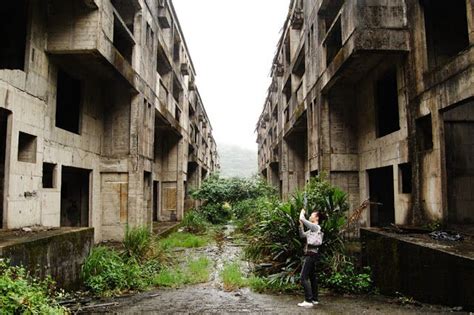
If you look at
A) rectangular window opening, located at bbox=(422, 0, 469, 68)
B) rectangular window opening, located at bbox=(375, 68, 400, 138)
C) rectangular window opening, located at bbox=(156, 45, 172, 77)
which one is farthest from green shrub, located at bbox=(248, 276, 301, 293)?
rectangular window opening, located at bbox=(156, 45, 172, 77)

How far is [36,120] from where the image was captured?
8.38 metres

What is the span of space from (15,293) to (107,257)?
13.2 feet

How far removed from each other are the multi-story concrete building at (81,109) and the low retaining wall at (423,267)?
7639 millimetres

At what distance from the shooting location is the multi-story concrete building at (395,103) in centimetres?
838

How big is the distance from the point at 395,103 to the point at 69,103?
35.4 ft

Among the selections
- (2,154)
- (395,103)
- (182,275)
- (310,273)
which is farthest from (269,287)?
(395,103)

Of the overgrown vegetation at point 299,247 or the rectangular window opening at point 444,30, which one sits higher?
the rectangular window opening at point 444,30

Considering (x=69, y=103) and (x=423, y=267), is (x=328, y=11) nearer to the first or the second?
(x=69, y=103)

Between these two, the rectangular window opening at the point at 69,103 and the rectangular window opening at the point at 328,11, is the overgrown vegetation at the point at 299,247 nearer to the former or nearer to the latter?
the rectangular window opening at the point at 69,103

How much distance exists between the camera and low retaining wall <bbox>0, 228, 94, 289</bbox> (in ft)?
18.1

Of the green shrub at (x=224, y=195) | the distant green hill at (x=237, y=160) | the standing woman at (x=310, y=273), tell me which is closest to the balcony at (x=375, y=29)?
the standing woman at (x=310, y=273)

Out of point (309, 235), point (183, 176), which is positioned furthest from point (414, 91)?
point (183, 176)

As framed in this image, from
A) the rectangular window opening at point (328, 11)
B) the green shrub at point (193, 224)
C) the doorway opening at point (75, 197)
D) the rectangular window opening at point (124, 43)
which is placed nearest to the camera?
the doorway opening at point (75, 197)

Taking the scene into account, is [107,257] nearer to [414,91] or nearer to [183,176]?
[414,91]
